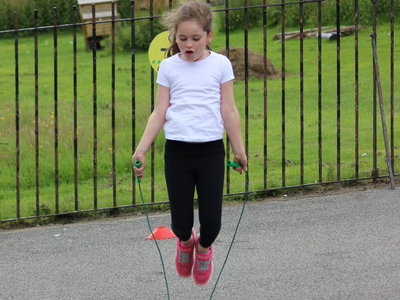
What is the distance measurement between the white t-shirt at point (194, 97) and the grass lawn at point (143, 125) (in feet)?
12.4

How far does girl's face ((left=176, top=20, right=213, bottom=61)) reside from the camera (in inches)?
211

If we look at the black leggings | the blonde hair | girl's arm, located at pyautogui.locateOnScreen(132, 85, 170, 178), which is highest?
the blonde hair

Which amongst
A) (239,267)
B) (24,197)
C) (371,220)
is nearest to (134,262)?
(239,267)

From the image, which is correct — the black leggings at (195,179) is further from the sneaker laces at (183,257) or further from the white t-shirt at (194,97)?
the sneaker laces at (183,257)

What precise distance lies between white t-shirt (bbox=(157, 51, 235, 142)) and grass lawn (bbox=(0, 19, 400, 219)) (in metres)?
3.77

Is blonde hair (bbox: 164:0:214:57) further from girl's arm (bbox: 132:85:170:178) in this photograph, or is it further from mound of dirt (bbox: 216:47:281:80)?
mound of dirt (bbox: 216:47:281:80)

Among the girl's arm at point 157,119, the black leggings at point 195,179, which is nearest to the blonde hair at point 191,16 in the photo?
the girl's arm at point 157,119

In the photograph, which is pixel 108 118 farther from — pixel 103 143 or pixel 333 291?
pixel 333 291

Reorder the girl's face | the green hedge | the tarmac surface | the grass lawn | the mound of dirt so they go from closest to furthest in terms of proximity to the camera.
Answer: the girl's face < the tarmac surface < the grass lawn < the mound of dirt < the green hedge

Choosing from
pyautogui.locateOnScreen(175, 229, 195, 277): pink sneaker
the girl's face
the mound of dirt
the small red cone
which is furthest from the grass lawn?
the girl's face

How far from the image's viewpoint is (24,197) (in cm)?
991

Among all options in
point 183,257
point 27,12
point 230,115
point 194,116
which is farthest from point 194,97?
point 27,12

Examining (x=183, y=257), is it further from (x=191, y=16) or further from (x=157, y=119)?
(x=191, y=16)

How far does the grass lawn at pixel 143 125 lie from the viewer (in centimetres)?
1001
